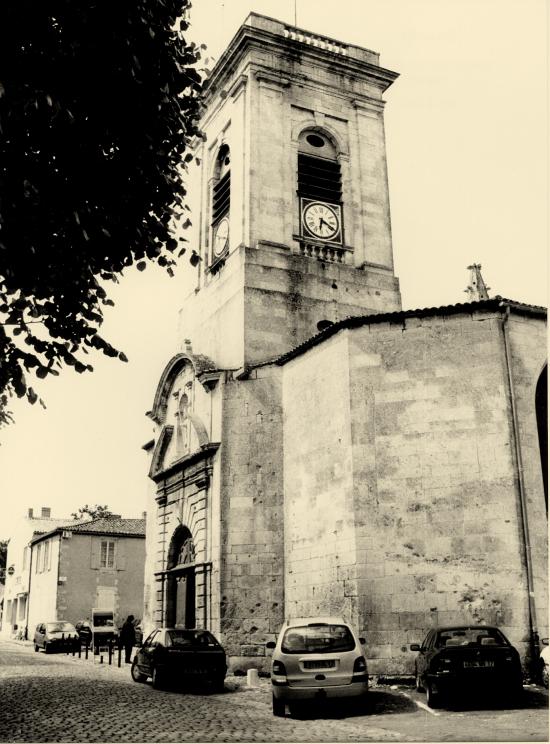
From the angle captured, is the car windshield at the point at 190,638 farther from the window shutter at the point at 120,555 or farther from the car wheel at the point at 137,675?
the window shutter at the point at 120,555

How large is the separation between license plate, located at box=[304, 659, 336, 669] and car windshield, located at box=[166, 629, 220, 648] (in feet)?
13.0

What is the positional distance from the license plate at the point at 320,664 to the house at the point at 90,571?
88.9ft

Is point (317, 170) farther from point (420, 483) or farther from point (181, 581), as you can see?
point (181, 581)

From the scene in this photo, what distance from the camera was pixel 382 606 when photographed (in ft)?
48.3

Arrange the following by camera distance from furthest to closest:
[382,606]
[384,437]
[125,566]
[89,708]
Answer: [125,566]
[384,437]
[382,606]
[89,708]

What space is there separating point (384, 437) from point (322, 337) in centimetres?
303

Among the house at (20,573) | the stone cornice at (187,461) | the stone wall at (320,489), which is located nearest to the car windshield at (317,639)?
the stone wall at (320,489)

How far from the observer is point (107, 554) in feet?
122

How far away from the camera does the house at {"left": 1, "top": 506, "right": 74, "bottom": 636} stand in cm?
4334

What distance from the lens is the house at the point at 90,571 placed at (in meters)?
35.9

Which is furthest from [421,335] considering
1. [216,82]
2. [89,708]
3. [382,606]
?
[216,82]

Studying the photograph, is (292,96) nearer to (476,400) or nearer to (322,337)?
(322,337)

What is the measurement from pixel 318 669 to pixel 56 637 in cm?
1971

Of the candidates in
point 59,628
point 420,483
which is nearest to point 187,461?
point 420,483
